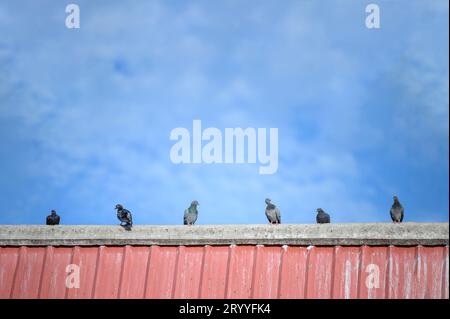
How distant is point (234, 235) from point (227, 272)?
0.55 metres

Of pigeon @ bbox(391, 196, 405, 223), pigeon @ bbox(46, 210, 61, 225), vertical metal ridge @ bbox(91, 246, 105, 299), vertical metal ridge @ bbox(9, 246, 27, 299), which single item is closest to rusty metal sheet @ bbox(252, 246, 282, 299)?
vertical metal ridge @ bbox(91, 246, 105, 299)

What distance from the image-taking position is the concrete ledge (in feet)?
32.0

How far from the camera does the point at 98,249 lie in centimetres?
1051

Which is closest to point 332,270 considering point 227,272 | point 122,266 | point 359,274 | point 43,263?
point 359,274

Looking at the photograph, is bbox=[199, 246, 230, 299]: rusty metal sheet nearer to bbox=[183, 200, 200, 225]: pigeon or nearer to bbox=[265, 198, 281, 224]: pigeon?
bbox=[183, 200, 200, 225]: pigeon

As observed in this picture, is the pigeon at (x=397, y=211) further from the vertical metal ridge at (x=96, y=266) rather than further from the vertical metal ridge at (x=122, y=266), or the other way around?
the vertical metal ridge at (x=96, y=266)

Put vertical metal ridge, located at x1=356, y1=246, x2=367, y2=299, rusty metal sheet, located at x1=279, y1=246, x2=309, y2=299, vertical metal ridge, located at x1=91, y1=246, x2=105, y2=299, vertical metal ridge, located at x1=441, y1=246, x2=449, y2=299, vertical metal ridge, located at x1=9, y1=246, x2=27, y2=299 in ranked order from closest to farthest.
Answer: vertical metal ridge, located at x1=441, y1=246, x2=449, y2=299 → vertical metal ridge, located at x1=356, y1=246, x2=367, y2=299 → rusty metal sheet, located at x1=279, y1=246, x2=309, y2=299 → vertical metal ridge, located at x1=91, y1=246, x2=105, y2=299 → vertical metal ridge, located at x1=9, y1=246, x2=27, y2=299

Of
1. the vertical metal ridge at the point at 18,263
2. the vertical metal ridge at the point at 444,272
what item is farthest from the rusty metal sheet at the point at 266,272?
the vertical metal ridge at the point at 18,263

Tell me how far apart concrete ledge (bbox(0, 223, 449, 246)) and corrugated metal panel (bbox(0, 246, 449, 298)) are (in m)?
0.09

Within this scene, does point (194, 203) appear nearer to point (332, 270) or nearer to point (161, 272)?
point (161, 272)
